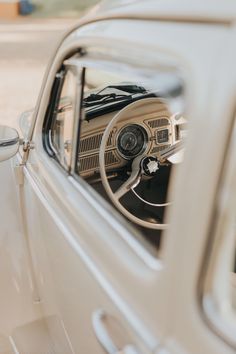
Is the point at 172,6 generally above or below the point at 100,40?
above

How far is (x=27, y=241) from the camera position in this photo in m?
2.10

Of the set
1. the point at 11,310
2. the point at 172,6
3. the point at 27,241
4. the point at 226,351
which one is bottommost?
the point at 11,310

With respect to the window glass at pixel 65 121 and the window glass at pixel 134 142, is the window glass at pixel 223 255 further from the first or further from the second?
the window glass at pixel 134 142

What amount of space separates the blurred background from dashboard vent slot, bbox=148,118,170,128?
56cm

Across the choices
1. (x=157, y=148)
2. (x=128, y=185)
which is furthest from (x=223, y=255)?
(x=157, y=148)

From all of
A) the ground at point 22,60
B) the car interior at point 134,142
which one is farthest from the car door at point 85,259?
the ground at point 22,60

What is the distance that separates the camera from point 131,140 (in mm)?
2379

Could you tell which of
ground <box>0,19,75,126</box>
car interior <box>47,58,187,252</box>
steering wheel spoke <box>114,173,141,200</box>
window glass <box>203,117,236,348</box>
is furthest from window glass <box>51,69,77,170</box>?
ground <box>0,19,75,126</box>

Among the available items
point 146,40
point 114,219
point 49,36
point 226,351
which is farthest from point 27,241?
point 49,36

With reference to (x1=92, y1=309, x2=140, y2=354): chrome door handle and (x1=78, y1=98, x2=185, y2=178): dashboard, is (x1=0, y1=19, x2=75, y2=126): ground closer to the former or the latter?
(x1=78, y1=98, x2=185, y2=178): dashboard

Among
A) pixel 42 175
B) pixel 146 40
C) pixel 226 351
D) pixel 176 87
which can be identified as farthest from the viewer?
pixel 42 175

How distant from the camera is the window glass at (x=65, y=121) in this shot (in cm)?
174

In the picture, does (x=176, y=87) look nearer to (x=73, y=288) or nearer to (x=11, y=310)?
(x=73, y=288)

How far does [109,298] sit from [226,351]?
0.40 meters
